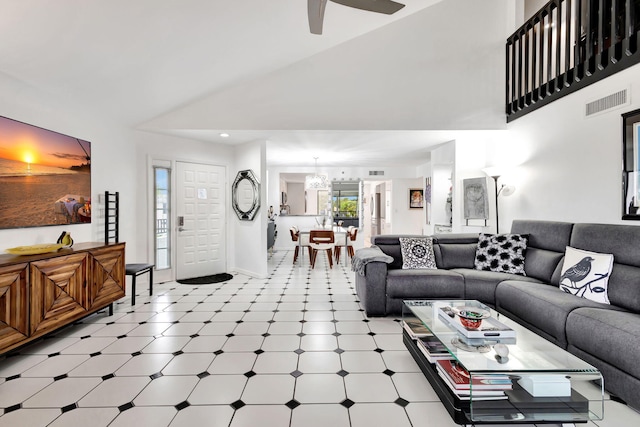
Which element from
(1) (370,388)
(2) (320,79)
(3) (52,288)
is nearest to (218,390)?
(1) (370,388)

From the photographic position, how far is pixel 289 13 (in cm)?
299

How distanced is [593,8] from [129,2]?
4455 mm

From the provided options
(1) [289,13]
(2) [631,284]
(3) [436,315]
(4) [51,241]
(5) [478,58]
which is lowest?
(3) [436,315]

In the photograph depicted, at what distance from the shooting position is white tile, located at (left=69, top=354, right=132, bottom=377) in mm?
2232

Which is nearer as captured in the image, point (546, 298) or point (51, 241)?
point (546, 298)

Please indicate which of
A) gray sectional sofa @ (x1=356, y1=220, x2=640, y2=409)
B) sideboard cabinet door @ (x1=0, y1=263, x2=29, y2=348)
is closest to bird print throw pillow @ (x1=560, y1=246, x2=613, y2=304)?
gray sectional sofa @ (x1=356, y1=220, x2=640, y2=409)

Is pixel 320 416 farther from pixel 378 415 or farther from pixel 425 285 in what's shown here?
pixel 425 285

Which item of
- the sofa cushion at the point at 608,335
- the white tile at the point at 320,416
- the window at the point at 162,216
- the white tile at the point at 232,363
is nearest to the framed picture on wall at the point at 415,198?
the window at the point at 162,216

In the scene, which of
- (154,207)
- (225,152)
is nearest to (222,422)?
(154,207)

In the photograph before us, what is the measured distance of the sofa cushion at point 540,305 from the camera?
7.52 ft

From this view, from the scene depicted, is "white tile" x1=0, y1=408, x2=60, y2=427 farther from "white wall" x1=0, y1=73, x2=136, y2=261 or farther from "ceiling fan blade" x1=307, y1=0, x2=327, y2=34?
"ceiling fan blade" x1=307, y1=0, x2=327, y2=34

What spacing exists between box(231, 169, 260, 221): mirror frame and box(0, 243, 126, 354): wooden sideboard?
2.18m

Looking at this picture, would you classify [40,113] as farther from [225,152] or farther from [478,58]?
[478,58]

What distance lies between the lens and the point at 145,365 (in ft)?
7.72
